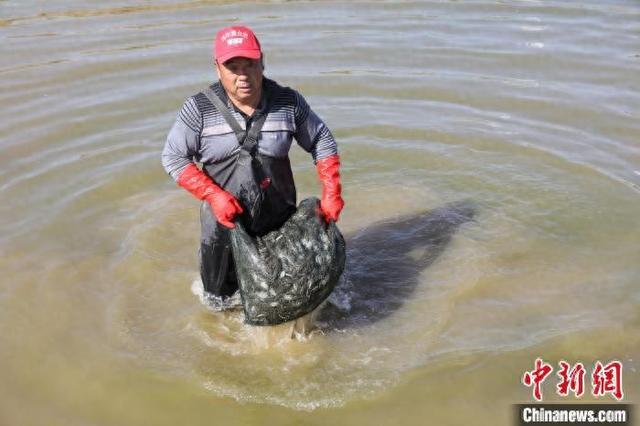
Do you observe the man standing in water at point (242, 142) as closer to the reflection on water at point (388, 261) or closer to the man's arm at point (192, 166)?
the man's arm at point (192, 166)

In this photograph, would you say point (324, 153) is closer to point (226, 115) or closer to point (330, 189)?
point (330, 189)

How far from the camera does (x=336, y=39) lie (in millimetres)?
11469

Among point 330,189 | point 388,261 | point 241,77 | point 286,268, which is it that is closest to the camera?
point 241,77

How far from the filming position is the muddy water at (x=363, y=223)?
4.86 metres

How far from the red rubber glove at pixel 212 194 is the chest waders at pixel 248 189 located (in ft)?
0.42

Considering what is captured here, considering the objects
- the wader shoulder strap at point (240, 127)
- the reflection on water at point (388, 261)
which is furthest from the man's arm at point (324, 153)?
the reflection on water at point (388, 261)

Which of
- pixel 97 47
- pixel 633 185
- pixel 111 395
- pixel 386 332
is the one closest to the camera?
pixel 111 395

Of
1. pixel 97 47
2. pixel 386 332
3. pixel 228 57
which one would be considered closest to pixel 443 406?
pixel 386 332

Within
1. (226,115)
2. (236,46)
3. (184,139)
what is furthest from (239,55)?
(184,139)

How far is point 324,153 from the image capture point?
5047mm

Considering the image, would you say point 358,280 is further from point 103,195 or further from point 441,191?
point 103,195

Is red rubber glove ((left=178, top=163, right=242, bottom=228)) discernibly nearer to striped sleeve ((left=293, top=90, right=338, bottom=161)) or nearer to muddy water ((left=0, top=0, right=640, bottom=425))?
striped sleeve ((left=293, top=90, right=338, bottom=161))

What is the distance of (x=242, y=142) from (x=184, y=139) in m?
0.37

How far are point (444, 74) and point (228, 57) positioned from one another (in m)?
6.04
